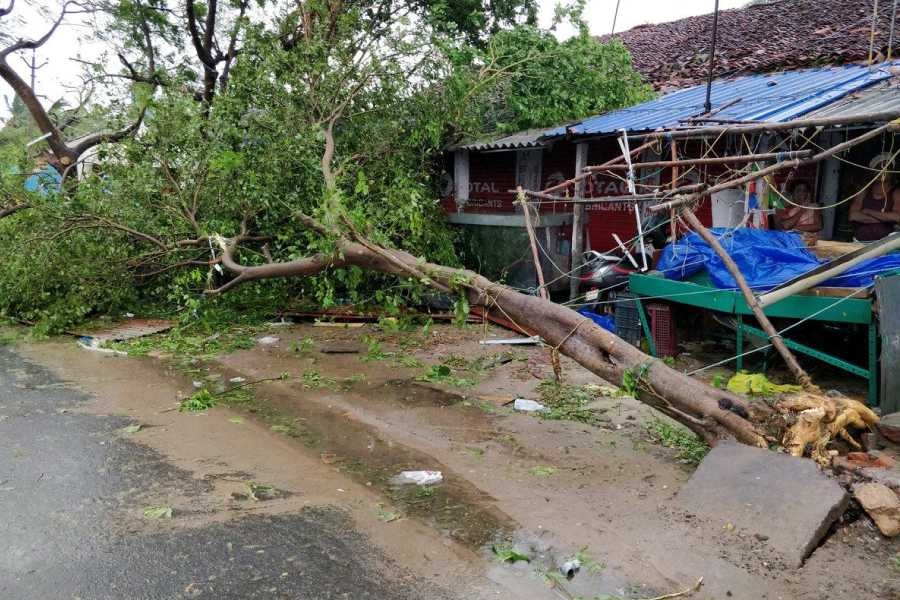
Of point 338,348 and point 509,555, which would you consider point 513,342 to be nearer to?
point 338,348

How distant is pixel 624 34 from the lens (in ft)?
55.3

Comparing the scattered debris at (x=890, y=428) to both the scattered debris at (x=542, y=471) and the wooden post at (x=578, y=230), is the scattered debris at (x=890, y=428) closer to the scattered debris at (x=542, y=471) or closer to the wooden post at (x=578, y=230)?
the scattered debris at (x=542, y=471)

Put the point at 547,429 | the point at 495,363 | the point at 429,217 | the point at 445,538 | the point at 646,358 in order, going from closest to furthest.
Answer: the point at 445,538 → the point at 646,358 → the point at 547,429 → the point at 495,363 → the point at 429,217

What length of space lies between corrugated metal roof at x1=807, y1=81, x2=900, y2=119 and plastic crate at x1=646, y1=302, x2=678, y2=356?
2422 millimetres

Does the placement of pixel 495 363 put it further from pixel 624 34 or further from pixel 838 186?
pixel 624 34

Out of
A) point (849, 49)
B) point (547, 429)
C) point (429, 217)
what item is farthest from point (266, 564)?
point (849, 49)

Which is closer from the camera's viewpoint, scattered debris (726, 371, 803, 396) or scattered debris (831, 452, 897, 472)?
scattered debris (831, 452, 897, 472)

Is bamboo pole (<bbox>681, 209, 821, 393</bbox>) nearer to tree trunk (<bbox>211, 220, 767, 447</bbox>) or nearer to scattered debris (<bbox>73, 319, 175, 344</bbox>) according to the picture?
tree trunk (<bbox>211, 220, 767, 447</bbox>)

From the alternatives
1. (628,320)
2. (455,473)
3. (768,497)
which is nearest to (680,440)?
(768,497)

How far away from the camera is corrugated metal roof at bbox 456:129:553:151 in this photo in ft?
30.1

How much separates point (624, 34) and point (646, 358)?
14.2m

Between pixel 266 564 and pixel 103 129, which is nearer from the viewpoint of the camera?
pixel 266 564

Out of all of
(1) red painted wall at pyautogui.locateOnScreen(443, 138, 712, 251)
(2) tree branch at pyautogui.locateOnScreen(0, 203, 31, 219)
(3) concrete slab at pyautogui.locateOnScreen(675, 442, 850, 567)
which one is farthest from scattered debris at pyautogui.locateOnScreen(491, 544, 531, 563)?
(2) tree branch at pyautogui.locateOnScreen(0, 203, 31, 219)

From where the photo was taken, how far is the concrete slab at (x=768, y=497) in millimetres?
3570
